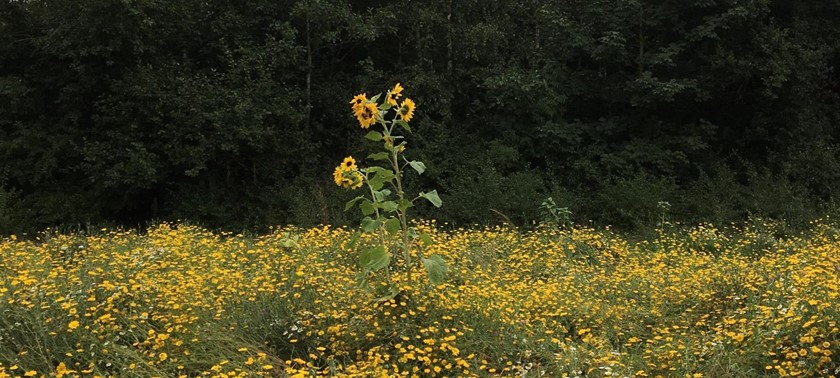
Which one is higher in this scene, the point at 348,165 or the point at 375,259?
the point at 348,165

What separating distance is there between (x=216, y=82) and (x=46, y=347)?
9.89 meters

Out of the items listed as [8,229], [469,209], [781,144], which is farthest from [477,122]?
[8,229]

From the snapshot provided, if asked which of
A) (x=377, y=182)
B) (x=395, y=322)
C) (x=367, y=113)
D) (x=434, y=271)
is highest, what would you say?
(x=367, y=113)

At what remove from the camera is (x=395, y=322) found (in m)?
3.74

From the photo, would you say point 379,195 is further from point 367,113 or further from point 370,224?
point 367,113

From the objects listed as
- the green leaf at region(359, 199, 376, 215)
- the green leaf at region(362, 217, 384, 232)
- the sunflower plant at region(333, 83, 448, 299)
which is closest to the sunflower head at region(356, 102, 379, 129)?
the sunflower plant at region(333, 83, 448, 299)

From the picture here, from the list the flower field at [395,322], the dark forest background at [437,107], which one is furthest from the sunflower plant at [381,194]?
the dark forest background at [437,107]

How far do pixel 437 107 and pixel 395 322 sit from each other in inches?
407

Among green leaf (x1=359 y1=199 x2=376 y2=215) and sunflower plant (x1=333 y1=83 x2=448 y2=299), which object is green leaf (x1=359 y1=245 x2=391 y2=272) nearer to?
sunflower plant (x1=333 y1=83 x2=448 y2=299)

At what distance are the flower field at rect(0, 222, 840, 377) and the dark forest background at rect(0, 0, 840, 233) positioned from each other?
6618mm

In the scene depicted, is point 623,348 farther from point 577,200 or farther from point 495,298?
point 577,200

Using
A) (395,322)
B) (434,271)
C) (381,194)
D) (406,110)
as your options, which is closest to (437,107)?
(406,110)

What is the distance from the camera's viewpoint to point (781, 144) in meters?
12.4

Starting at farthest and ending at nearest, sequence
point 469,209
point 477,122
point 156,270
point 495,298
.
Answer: point 477,122 < point 469,209 < point 156,270 < point 495,298
